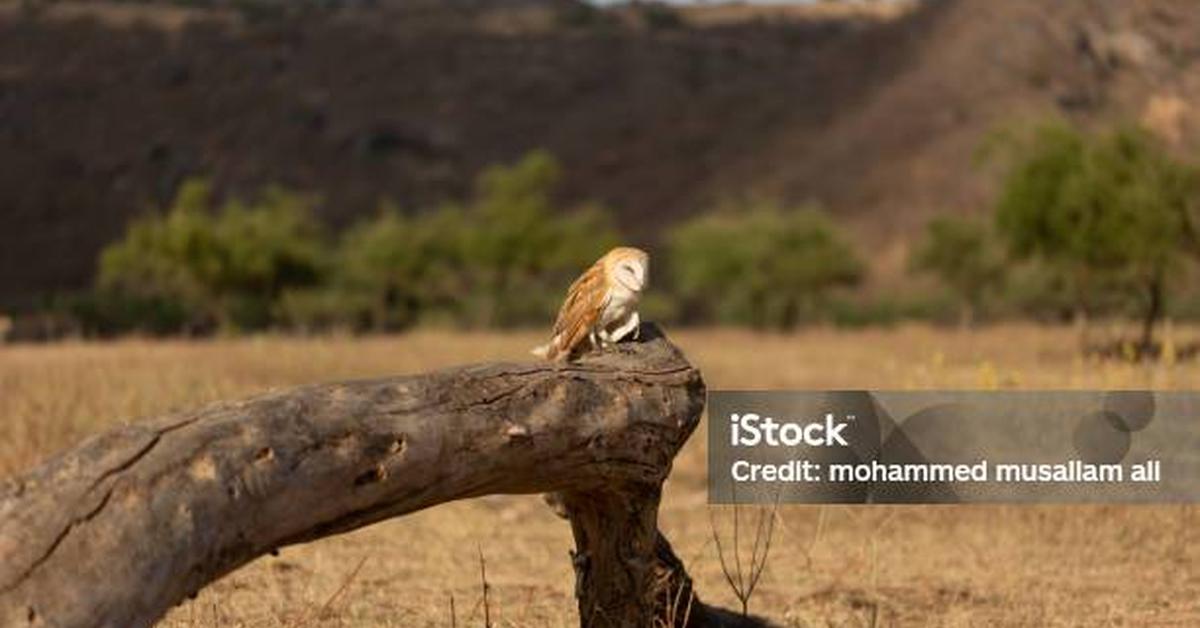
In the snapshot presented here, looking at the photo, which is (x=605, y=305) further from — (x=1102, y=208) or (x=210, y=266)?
(x=210, y=266)

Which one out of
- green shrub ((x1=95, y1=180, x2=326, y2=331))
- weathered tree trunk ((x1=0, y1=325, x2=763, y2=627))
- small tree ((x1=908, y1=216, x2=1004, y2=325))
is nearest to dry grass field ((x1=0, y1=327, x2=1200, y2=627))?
weathered tree trunk ((x1=0, y1=325, x2=763, y2=627))

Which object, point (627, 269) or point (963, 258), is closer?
point (627, 269)

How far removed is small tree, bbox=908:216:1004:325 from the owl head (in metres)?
41.4

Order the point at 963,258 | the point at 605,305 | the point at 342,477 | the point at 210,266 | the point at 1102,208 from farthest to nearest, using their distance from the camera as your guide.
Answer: the point at 963,258 → the point at 210,266 → the point at 1102,208 → the point at 605,305 → the point at 342,477

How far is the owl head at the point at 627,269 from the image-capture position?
604 cm

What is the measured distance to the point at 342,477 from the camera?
4.80m

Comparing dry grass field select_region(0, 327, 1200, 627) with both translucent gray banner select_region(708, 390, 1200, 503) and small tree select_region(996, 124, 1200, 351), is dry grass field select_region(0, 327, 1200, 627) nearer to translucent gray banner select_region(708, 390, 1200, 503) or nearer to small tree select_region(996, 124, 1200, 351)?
translucent gray banner select_region(708, 390, 1200, 503)

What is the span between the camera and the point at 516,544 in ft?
35.3

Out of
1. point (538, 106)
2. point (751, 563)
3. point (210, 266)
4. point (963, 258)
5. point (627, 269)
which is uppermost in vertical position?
point (538, 106)

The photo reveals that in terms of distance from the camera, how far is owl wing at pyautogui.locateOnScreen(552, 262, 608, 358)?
6051 mm

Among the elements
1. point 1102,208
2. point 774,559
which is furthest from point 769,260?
point 774,559

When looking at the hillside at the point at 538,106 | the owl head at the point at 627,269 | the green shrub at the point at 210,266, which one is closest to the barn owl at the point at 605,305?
the owl head at the point at 627,269

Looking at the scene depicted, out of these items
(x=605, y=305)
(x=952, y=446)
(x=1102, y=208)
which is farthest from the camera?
(x=1102, y=208)

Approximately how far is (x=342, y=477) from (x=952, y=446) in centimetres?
420
